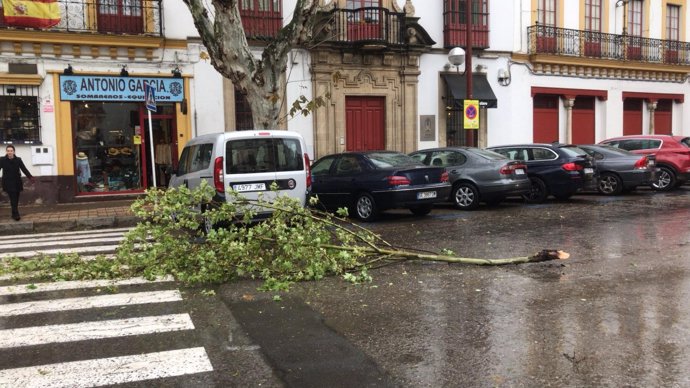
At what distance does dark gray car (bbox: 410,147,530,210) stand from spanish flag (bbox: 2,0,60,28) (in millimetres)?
10888

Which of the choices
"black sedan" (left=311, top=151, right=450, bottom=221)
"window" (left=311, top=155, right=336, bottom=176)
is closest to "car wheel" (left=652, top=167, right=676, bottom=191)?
"black sedan" (left=311, top=151, right=450, bottom=221)

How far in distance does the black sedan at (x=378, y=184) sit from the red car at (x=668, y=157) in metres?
8.29

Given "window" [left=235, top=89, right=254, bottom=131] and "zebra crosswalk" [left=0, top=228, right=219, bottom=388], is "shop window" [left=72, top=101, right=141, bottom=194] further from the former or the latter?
"zebra crosswalk" [left=0, top=228, right=219, bottom=388]

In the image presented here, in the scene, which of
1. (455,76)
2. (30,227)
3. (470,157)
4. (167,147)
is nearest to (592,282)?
(470,157)

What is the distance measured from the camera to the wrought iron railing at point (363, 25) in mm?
19250

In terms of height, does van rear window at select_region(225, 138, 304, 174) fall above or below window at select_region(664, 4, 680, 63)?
below

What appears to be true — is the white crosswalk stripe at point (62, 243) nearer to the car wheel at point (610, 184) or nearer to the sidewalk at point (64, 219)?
the sidewalk at point (64, 219)

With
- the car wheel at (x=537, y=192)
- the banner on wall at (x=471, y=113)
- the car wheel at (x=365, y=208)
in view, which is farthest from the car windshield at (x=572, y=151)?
the car wheel at (x=365, y=208)

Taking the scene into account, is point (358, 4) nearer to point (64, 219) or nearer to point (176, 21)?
point (176, 21)

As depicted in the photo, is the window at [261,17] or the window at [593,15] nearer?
the window at [261,17]

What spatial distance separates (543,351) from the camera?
14.5 feet

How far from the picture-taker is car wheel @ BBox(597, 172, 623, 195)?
1574 centimetres

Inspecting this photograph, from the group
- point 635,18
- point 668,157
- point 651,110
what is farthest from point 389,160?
point 651,110

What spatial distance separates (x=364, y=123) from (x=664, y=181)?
9455 millimetres
